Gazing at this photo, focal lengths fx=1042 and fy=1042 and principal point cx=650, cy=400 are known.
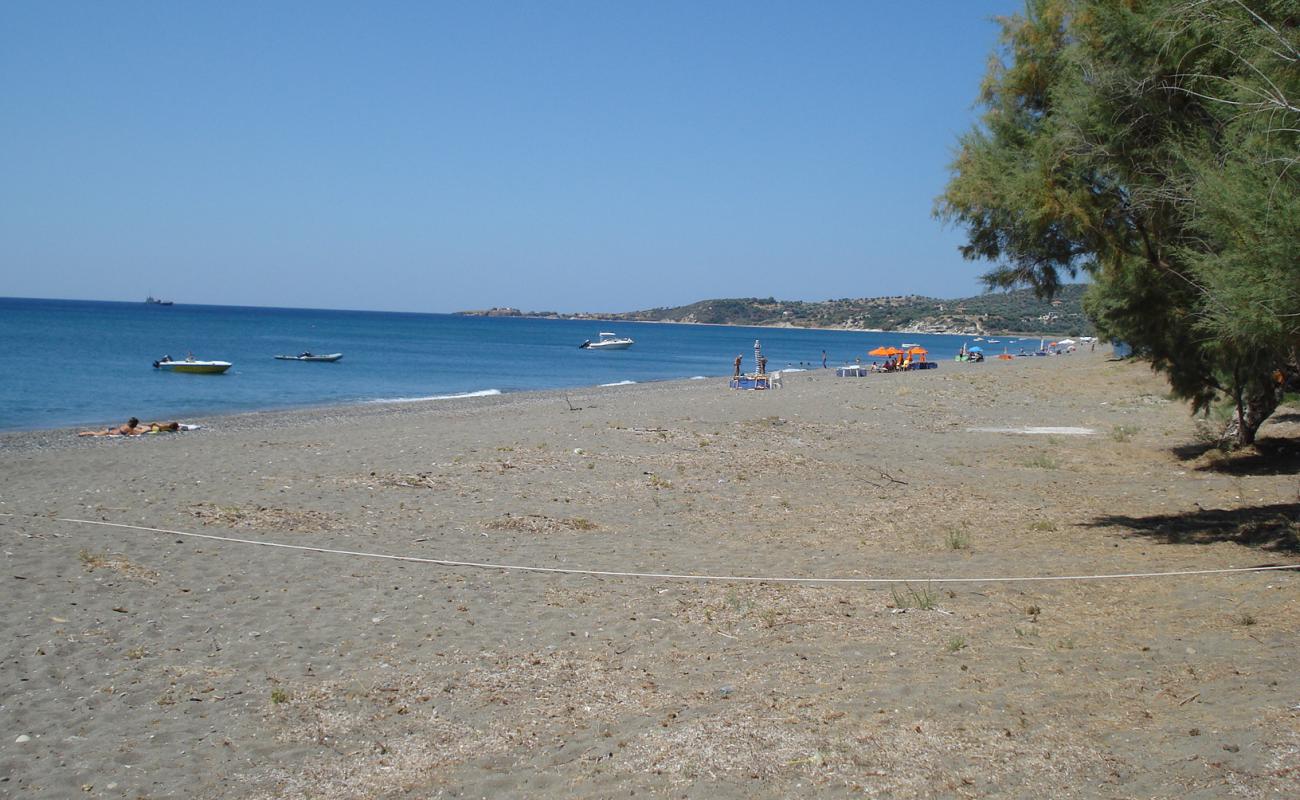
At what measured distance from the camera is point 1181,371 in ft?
52.0

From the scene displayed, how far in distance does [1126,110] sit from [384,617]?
27.1 ft

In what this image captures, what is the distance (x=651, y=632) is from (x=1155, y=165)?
6527 millimetres

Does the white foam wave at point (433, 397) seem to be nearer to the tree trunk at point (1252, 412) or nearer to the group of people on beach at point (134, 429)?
the group of people on beach at point (134, 429)

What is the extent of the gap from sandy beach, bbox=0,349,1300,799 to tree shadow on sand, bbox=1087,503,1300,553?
8cm

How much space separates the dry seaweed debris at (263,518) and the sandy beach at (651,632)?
10 centimetres

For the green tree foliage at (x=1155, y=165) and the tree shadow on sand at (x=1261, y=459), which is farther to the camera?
the tree shadow on sand at (x=1261, y=459)

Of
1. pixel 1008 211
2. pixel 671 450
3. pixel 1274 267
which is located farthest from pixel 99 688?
pixel 671 450

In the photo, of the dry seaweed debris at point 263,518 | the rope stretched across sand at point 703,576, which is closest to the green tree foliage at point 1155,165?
the rope stretched across sand at point 703,576

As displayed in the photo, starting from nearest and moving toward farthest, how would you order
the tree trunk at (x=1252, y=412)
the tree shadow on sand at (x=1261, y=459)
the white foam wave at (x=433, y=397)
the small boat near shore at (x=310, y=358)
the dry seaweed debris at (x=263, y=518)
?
the dry seaweed debris at (x=263, y=518)
the tree shadow on sand at (x=1261, y=459)
the tree trunk at (x=1252, y=412)
the white foam wave at (x=433, y=397)
the small boat near shore at (x=310, y=358)

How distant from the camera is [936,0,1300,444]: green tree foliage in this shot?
7855 mm

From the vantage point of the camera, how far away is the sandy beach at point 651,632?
549cm

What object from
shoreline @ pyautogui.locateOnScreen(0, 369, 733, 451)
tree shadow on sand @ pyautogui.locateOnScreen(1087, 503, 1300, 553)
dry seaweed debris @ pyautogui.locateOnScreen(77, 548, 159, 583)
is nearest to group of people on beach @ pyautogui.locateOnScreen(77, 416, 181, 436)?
shoreline @ pyautogui.locateOnScreen(0, 369, 733, 451)

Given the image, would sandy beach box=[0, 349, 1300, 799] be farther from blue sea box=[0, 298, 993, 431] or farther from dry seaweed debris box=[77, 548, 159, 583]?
blue sea box=[0, 298, 993, 431]

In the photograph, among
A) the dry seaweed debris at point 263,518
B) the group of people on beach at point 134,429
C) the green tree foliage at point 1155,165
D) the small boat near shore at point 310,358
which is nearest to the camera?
the green tree foliage at point 1155,165
